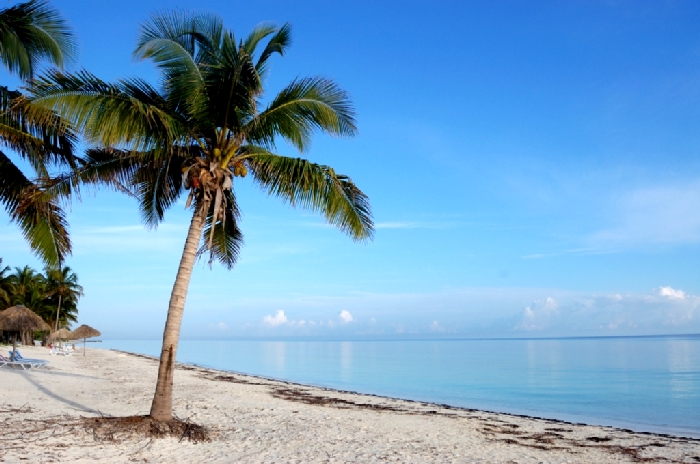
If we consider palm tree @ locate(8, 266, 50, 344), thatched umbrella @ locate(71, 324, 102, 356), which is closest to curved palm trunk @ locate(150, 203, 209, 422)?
thatched umbrella @ locate(71, 324, 102, 356)

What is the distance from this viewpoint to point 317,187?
9.23m

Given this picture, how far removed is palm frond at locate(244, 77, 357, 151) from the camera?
9047 mm

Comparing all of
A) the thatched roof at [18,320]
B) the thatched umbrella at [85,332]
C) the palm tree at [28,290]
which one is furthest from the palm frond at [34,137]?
the palm tree at [28,290]

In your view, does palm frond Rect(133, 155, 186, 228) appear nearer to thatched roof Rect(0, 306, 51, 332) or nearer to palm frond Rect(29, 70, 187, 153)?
palm frond Rect(29, 70, 187, 153)

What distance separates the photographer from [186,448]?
25.7 feet

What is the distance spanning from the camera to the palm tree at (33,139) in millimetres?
9148

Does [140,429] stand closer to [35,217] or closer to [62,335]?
[35,217]

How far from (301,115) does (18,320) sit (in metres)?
18.0

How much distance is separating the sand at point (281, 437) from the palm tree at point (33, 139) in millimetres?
3083

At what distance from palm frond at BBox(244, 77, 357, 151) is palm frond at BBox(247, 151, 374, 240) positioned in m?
0.42

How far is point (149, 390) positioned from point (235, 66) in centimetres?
1132

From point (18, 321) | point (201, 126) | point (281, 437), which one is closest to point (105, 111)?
point (201, 126)

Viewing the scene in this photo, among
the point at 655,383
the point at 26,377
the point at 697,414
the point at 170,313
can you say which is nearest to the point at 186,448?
the point at 170,313

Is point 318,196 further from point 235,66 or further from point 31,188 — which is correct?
point 31,188
